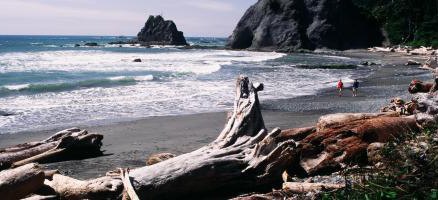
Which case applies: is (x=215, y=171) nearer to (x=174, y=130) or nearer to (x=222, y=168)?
(x=222, y=168)

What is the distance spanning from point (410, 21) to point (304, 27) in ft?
54.4

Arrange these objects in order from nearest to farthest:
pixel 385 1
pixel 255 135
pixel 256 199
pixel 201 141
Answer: pixel 256 199 < pixel 255 135 < pixel 201 141 < pixel 385 1

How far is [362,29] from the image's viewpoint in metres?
83.6

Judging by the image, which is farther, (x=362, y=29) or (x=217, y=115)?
(x=362, y=29)

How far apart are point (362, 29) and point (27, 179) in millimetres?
82435

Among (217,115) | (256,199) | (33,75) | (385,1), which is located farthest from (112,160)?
(385,1)

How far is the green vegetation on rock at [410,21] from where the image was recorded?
6725 centimetres

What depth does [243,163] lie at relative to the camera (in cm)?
727

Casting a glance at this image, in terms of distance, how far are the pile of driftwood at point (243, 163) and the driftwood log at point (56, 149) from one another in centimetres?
17

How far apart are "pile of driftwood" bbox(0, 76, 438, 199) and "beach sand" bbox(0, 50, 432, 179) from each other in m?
1.83

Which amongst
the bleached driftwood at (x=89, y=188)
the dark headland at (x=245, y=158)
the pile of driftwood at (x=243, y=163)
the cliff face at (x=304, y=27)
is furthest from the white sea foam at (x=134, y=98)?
the cliff face at (x=304, y=27)

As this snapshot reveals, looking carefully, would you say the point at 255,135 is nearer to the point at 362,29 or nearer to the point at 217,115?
the point at 217,115

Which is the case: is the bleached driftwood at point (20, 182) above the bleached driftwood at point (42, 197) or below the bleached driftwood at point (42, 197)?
above

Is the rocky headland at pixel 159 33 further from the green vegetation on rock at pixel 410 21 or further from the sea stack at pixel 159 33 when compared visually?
the green vegetation on rock at pixel 410 21
